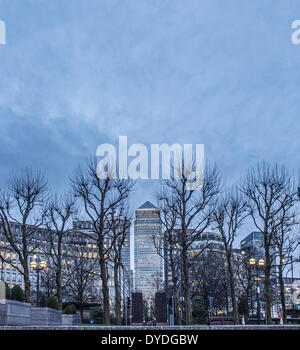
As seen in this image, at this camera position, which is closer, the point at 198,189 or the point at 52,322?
the point at 52,322

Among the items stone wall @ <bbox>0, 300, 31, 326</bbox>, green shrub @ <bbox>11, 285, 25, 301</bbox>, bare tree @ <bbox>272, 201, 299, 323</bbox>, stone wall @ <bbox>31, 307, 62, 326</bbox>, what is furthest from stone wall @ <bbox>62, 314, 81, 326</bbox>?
bare tree @ <bbox>272, 201, 299, 323</bbox>

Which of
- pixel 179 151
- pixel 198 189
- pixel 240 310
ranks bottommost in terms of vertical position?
pixel 240 310

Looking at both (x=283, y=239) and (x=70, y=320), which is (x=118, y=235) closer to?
(x=70, y=320)

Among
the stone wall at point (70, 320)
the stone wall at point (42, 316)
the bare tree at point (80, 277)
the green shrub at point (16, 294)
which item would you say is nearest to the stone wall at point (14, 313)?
the green shrub at point (16, 294)

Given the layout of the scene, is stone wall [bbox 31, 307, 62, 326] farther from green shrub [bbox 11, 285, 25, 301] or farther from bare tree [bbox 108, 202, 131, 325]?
bare tree [bbox 108, 202, 131, 325]

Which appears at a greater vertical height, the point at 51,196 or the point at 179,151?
the point at 179,151

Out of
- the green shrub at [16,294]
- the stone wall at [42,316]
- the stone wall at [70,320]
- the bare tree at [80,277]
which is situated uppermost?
the bare tree at [80,277]

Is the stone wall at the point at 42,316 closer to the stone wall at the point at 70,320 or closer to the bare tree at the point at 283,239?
the stone wall at the point at 70,320
